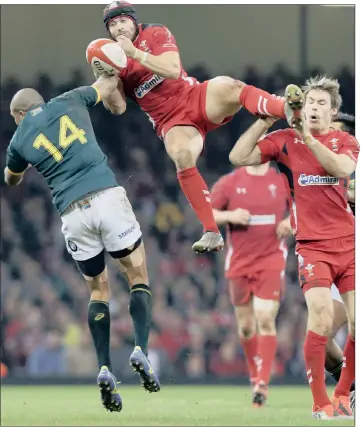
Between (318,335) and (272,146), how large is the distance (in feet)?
4.18

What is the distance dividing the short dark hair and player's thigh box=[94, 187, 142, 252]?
1.78 meters

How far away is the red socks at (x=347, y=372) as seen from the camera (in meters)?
7.64

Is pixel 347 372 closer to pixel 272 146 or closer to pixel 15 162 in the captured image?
pixel 272 146

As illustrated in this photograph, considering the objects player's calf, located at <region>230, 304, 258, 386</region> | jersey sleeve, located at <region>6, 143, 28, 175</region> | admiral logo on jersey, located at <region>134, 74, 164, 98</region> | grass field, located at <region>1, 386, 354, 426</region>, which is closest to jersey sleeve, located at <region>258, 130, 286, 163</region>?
admiral logo on jersey, located at <region>134, 74, 164, 98</region>

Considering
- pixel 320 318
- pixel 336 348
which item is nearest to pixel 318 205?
pixel 320 318

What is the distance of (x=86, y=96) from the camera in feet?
23.4

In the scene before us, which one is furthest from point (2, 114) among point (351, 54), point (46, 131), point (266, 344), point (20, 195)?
point (46, 131)

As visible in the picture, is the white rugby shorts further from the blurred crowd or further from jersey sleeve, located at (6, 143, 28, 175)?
the blurred crowd

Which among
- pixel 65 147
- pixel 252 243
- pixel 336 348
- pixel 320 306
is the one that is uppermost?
pixel 65 147

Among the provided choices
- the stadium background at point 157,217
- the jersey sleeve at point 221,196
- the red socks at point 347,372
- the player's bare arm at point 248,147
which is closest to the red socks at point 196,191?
the player's bare arm at point 248,147

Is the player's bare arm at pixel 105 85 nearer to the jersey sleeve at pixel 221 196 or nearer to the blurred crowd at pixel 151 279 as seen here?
the jersey sleeve at pixel 221 196

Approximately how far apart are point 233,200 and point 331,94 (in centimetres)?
332

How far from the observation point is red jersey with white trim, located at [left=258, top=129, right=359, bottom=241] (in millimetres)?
7293
